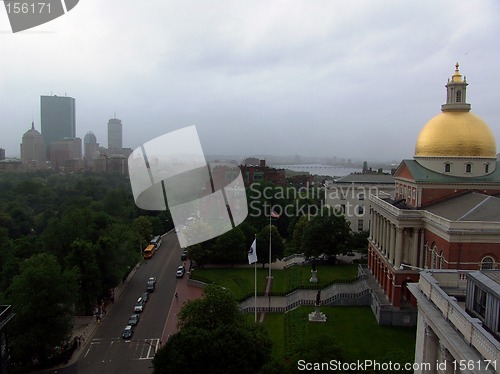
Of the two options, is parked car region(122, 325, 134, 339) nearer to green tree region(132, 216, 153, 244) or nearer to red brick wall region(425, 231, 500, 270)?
red brick wall region(425, 231, 500, 270)

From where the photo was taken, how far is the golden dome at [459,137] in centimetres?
3061

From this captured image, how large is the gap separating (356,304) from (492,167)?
1357 centimetres

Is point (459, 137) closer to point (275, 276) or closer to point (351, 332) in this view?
point (351, 332)

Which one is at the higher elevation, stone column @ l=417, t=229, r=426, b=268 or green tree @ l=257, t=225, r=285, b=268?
stone column @ l=417, t=229, r=426, b=268

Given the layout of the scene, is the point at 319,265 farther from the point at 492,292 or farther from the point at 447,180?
the point at 492,292

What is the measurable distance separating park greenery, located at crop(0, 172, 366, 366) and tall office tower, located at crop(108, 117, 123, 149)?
111 meters

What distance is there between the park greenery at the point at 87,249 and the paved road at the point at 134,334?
5.21 feet

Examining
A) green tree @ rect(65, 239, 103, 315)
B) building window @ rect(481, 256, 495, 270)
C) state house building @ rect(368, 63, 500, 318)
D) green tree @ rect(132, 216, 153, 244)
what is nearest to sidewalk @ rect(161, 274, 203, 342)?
green tree @ rect(65, 239, 103, 315)

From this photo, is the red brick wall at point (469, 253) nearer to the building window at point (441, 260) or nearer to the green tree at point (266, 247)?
the building window at point (441, 260)

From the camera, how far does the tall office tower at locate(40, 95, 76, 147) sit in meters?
168

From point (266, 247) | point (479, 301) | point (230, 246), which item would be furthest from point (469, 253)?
point (230, 246)

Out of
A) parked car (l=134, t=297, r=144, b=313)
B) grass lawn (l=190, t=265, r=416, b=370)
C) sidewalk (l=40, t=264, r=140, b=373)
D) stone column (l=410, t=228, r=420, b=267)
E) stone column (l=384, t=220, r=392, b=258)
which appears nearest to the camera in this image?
grass lawn (l=190, t=265, r=416, b=370)

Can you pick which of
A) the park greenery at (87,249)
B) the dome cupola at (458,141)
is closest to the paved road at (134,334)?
the park greenery at (87,249)

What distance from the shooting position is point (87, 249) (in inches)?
1220
